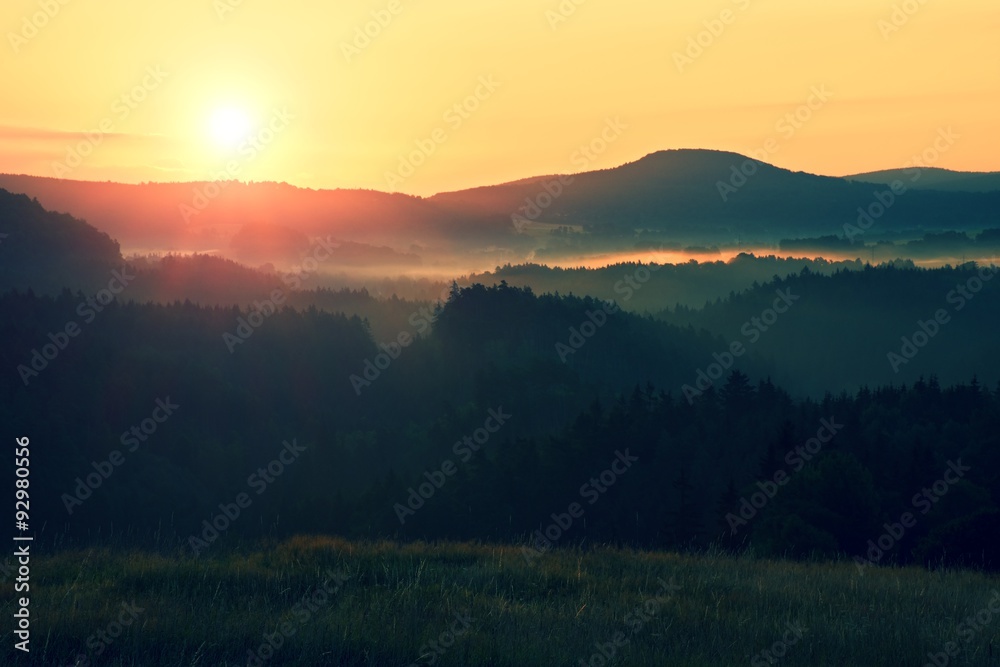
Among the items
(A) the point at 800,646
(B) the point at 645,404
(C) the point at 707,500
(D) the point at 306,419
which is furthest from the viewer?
(D) the point at 306,419

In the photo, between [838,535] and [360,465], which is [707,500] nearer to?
[838,535]

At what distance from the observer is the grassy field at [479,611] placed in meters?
10.3

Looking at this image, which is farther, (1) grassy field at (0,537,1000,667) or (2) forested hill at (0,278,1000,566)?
(2) forested hill at (0,278,1000,566)

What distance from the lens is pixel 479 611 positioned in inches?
474

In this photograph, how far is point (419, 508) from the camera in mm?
89188

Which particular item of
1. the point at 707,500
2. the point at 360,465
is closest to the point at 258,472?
the point at 360,465

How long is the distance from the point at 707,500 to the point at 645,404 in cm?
3147

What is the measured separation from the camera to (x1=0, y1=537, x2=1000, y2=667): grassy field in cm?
1031

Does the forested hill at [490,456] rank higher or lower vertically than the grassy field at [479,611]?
lower

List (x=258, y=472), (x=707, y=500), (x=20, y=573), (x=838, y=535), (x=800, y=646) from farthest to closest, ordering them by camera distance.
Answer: (x=258, y=472) < (x=707, y=500) < (x=838, y=535) < (x=20, y=573) < (x=800, y=646)

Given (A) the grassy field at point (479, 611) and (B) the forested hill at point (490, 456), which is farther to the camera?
(B) the forested hill at point (490, 456)

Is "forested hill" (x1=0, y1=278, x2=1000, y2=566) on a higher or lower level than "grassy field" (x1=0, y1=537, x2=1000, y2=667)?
lower

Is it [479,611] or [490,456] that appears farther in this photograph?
[490,456]

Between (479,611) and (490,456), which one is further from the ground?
(479,611)
